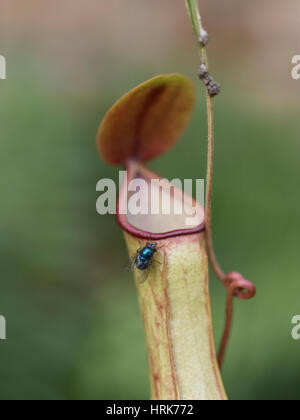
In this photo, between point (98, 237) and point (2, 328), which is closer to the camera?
point (2, 328)

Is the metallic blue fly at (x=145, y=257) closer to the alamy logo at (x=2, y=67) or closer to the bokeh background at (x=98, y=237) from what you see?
the bokeh background at (x=98, y=237)

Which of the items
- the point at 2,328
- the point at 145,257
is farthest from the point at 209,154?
the point at 2,328

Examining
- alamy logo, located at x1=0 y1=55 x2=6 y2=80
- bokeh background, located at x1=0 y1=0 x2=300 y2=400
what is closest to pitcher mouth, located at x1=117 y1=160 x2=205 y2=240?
bokeh background, located at x1=0 y1=0 x2=300 y2=400

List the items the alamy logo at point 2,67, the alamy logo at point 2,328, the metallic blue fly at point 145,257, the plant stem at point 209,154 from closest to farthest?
the plant stem at point 209,154
the metallic blue fly at point 145,257
the alamy logo at point 2,328
the alamy logo at point 2,67

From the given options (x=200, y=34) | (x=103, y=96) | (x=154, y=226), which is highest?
(x=103, y=96)

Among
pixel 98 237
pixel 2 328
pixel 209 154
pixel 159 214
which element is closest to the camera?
pixel 209 154

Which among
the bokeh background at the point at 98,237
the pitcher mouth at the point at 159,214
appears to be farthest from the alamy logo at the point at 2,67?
the pitcher mouth at the point at 159,214

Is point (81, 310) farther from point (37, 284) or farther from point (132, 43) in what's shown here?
point (132, 43)

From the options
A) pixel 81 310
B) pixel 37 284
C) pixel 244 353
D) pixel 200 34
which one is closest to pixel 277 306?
pixel 244 353

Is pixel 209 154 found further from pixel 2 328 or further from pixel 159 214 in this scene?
pixel 2 328
